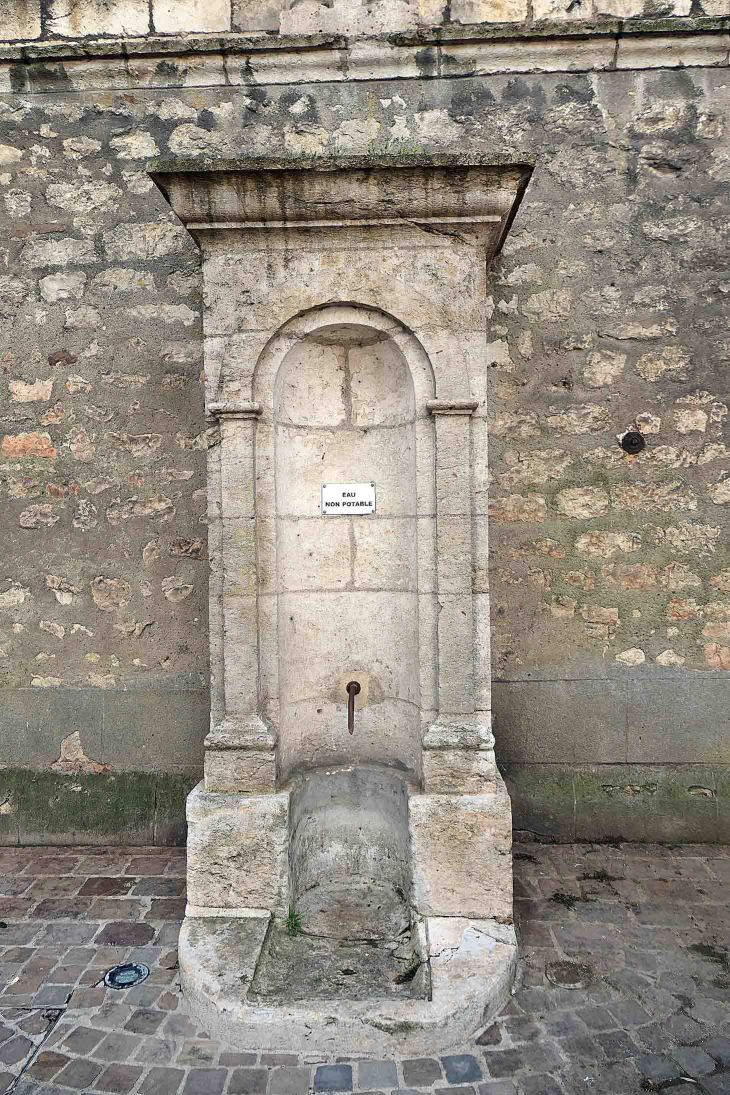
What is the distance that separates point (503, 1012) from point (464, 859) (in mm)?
542

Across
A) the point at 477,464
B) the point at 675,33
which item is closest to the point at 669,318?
the point at 675,33

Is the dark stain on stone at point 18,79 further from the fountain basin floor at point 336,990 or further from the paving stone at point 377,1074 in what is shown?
the paving stone at point 377,1074

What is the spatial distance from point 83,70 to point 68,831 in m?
4.45

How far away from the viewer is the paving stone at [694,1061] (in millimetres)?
2314

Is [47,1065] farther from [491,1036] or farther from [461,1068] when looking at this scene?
[491,1036]

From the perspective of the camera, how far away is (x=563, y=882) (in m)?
3.58

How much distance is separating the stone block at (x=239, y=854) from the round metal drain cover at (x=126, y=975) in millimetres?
318

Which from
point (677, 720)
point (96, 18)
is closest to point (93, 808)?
point (677, 720)

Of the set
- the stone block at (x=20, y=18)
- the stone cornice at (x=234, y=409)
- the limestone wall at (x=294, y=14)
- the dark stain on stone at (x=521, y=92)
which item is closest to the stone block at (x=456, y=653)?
the stone cornice at (x=234, y=409)

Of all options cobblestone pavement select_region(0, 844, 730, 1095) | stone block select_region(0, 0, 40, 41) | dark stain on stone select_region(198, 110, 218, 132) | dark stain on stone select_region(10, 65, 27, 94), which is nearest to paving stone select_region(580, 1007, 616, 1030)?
cobblestone pavement select_region(0, 844, 730, 1095)

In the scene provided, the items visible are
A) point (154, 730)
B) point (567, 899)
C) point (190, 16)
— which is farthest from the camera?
point (154, 730)

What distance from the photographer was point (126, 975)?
285cm

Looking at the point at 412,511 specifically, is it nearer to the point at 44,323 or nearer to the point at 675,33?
the point at 44,323

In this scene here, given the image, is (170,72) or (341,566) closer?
(341,566)
